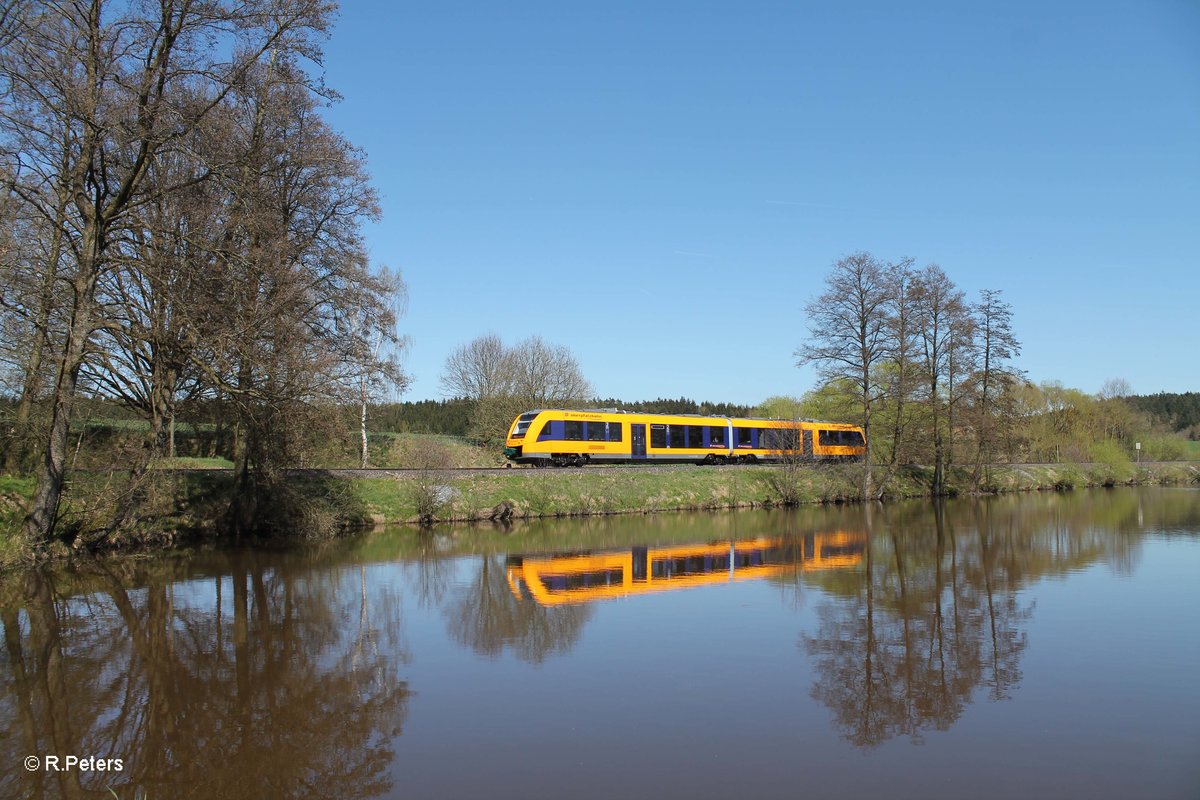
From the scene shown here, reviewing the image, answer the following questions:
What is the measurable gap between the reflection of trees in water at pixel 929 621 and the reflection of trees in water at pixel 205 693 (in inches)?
189

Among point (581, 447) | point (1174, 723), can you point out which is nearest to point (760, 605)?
point (1174, 723)

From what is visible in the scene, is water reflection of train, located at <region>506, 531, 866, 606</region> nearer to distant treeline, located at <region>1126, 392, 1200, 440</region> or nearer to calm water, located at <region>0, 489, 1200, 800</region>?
calm water, located at <region>0, 489, 1200, 800</region>

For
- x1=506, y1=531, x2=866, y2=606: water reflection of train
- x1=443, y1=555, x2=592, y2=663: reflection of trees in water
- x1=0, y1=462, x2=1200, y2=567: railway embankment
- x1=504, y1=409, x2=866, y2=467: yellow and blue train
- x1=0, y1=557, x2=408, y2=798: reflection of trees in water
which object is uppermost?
x1=504, y1=409, x2=866, y2=467: yellow and blue train

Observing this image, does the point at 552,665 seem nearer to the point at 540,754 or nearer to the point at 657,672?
the point at 657,672

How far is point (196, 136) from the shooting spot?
17.7 metres

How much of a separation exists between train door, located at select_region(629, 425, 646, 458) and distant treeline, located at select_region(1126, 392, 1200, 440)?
270 feet

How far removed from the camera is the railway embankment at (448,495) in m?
19.3

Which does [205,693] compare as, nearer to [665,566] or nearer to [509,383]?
[665,566]

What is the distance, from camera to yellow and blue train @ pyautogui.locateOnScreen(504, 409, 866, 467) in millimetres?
34000

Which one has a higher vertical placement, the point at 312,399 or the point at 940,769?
the point at 312,399

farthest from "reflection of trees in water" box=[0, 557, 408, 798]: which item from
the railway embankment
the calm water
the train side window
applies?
the train side window

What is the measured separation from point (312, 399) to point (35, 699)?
12.0 metres
